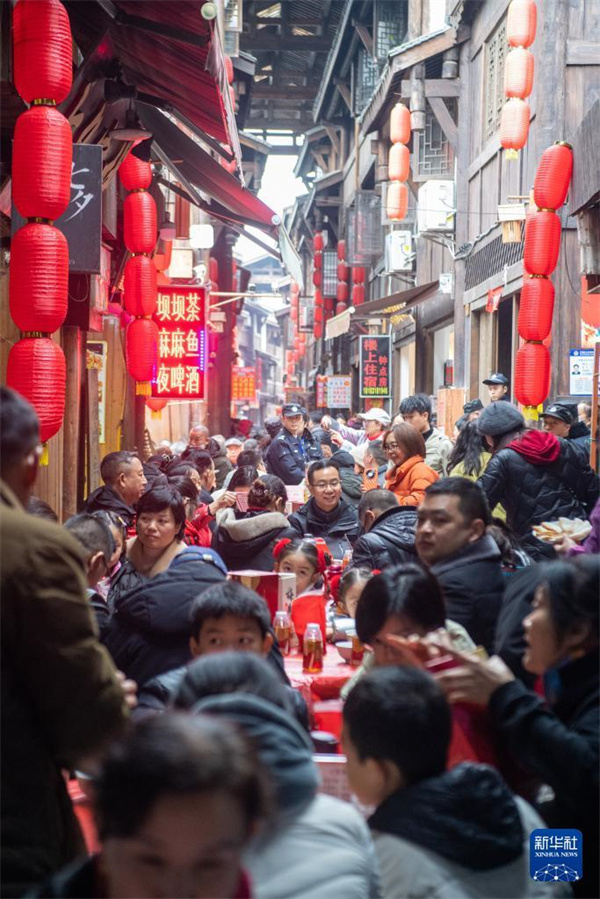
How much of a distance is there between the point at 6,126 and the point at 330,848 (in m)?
7.27

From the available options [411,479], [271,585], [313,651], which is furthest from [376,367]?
[313,651]

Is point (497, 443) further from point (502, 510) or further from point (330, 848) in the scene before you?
point (330, 848)

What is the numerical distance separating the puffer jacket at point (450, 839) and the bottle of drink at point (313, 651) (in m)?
2.90

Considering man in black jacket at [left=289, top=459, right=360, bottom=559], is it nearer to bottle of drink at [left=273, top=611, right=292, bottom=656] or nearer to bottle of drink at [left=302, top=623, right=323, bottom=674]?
bottle of drink at [left=273, top=611, right=292, bottom=656]

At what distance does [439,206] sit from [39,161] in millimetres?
14126

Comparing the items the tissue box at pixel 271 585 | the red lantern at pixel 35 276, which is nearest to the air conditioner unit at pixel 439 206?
the red lantern at pixel 35 276

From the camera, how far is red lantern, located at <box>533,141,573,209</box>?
1248cm

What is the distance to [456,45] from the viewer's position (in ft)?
66.0

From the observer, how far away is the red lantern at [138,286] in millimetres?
13398

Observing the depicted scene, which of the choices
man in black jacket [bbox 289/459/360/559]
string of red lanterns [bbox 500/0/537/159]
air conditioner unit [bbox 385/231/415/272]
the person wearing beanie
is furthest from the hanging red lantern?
air conditioner unit [bbox 385/231/415/272]

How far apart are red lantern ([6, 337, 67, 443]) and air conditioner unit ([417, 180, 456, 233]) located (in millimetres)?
14103

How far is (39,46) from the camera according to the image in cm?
691

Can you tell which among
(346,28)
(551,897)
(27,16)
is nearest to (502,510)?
(27,16)

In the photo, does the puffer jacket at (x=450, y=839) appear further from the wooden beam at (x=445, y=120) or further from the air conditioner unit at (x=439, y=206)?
the wooden beam at (x=445, y=120)
